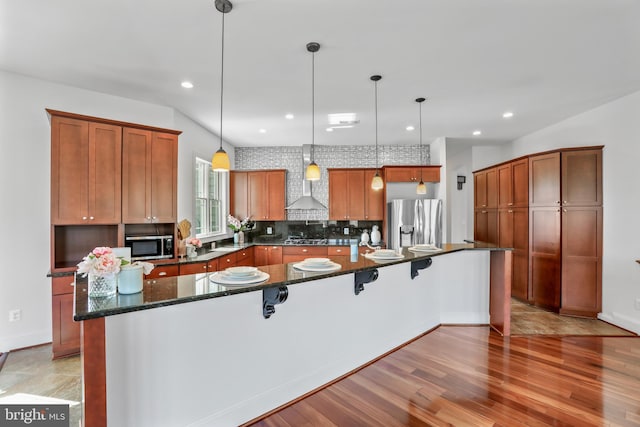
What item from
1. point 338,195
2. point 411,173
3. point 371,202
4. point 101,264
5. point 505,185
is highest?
point 411,173

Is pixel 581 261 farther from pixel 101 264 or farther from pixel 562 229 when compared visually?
pixel 101 264

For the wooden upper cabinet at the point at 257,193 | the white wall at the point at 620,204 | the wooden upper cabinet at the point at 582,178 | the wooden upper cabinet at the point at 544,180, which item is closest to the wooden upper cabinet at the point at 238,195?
the wooden upper cabinet at the point at 257,193

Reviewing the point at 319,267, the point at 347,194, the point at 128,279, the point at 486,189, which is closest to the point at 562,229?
the point at 486,189

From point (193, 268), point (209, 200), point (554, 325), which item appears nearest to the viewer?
point (193, 268)

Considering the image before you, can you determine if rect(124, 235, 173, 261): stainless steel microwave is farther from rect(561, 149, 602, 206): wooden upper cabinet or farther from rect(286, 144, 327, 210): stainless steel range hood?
rect(561, 149, 602, 206): wooden upper cabinet

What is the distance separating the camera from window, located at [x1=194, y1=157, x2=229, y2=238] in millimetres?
4832

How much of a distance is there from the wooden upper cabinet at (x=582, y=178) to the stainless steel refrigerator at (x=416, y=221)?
1.80m

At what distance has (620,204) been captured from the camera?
3.70 m

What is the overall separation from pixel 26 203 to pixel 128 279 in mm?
2546

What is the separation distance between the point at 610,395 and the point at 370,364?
71.7 inches

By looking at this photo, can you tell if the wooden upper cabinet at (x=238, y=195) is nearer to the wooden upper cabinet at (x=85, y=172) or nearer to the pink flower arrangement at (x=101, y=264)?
the wooden upper cabinet at (x=85, y=172)

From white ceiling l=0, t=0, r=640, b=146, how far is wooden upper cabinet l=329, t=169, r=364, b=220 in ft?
6.35

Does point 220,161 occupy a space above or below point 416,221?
above

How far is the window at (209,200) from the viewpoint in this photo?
4.83 meters
